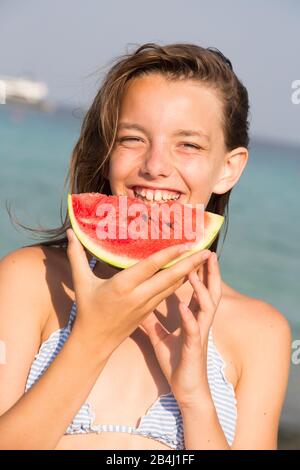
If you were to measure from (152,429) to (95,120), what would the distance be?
1436 mm

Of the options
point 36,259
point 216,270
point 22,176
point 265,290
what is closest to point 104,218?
point 36,259

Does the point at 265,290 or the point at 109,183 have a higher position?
the point at 109,183

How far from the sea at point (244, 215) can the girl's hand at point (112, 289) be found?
4.20 feet

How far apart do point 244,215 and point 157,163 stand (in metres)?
20.6

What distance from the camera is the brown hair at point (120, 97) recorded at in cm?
360

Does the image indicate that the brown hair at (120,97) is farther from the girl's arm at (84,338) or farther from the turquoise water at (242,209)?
the girl's arm at (84,338)

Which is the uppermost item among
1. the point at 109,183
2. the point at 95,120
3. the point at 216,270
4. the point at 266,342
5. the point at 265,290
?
the point at 95,120

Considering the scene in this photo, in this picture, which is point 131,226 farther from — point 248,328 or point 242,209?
point 242,209

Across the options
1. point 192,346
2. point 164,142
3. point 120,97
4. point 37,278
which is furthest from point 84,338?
point 120,97

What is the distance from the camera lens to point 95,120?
3.87 meters

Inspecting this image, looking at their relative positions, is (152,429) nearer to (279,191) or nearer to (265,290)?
(265,290)

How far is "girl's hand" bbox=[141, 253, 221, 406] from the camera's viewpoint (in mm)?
3113

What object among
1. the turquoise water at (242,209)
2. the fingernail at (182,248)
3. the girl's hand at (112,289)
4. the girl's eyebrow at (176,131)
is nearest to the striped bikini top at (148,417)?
the girl's hand at (112,289)
